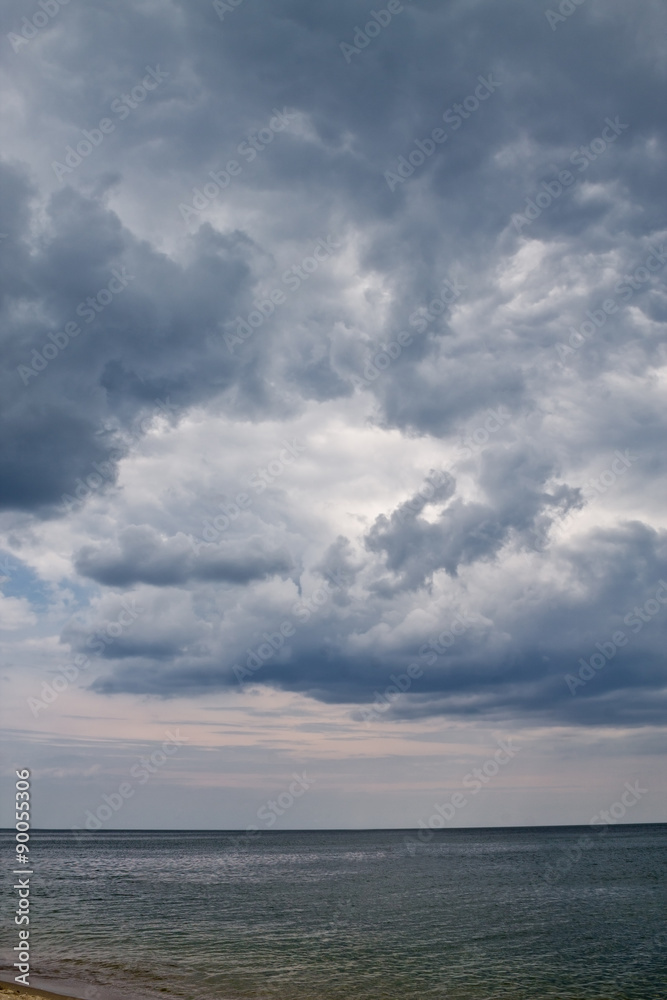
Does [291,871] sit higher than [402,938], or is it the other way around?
[402,938]

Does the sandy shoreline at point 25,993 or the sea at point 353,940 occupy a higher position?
the sandy shoreline at point 25,993

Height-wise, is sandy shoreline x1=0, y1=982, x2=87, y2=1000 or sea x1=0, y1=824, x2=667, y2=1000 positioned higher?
sandy shoreline x1=0, y1=982, x2=87, y2=1000

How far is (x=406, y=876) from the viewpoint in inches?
3610

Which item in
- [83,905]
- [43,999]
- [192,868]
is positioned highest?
[43,999]

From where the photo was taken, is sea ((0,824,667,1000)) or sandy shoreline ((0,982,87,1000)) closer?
sandy shoreline ((0,982,87,1000))

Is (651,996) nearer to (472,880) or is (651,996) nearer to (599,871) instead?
(472,880)

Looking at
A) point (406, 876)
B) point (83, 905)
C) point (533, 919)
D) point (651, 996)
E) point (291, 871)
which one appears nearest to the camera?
point (651, 996)

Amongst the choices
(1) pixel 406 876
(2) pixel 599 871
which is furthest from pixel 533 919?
(2) pixel 599 871

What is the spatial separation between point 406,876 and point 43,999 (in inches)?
2887

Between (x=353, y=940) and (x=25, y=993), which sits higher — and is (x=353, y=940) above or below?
below

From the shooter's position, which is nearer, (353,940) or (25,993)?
(25,993)

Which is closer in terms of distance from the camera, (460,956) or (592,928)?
(460,956)

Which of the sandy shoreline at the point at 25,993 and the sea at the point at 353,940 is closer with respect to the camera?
the sandy shoreline at the point at 25,993

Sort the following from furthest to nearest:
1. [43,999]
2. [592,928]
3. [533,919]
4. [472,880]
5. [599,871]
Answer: [599,871] → [472,880] → [533,919] → [592,928] → [43,999]
